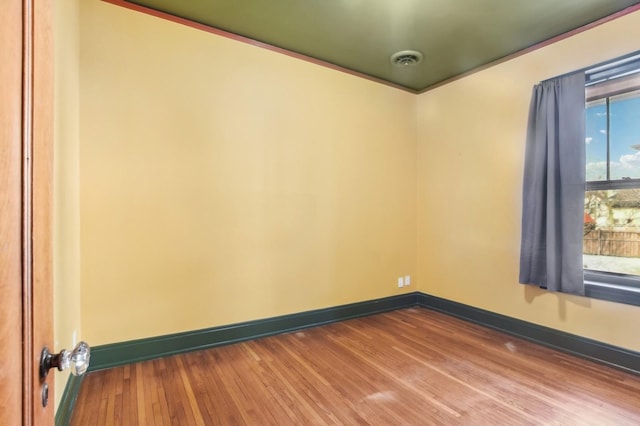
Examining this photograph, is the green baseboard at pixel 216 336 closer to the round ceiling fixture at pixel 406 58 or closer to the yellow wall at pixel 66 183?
the yellow wall at pixel 66 183

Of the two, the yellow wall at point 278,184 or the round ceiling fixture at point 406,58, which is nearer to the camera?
the yellow wall at point 278,184

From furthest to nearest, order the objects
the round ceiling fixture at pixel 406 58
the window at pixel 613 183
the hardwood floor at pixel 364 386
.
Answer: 1. the round ceiling fixture at pixel 406 58
2. the window at pixel 613 183
3. the hardwood floor at pixel 364 386

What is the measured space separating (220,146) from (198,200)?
511 mm

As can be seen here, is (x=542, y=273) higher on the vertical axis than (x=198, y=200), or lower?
lower

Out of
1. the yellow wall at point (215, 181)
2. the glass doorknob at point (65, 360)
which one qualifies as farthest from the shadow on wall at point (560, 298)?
the glass doorknob at point (65, 360)

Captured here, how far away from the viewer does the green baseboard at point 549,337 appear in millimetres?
2422

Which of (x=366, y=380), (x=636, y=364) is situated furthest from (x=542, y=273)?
(x=366, y=380)

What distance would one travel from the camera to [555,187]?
273 cm

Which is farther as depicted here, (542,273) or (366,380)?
(542,273)

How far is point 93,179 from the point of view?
91.8 inches

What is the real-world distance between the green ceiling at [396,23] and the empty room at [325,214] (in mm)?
21

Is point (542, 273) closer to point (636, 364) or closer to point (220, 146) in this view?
point (636, 364)

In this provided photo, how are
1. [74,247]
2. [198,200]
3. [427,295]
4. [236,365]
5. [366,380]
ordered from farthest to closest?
[427,295], [198,200], [236,365], [366,380], [74,247]

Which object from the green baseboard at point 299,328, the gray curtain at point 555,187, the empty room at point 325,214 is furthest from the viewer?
the gray curtain at point 555,187
